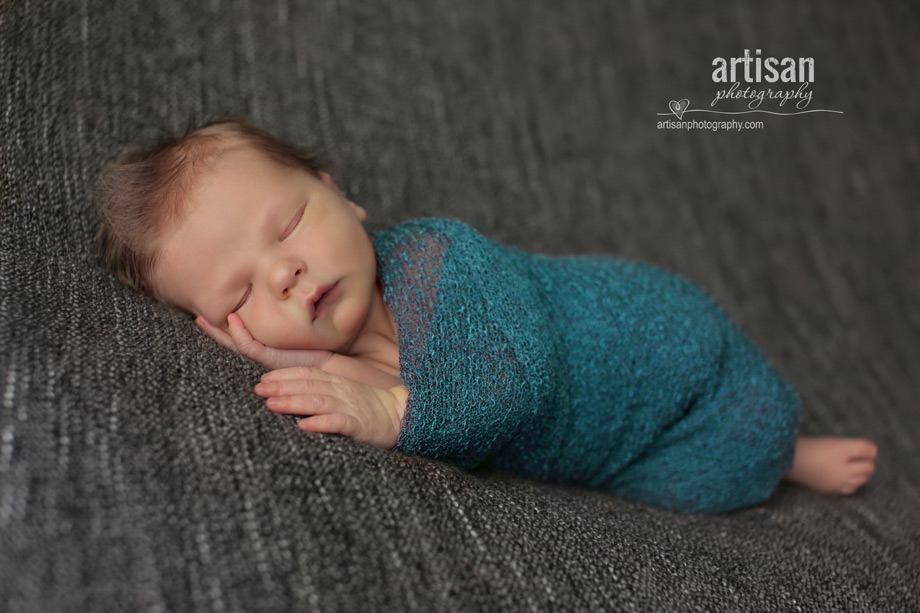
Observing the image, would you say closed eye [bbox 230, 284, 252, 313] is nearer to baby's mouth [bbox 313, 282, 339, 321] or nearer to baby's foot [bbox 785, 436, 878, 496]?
baby's mouth [bbox 313, 282, 339, 321]

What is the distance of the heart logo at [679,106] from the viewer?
163 cm

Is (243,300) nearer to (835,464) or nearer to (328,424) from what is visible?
(328,424)

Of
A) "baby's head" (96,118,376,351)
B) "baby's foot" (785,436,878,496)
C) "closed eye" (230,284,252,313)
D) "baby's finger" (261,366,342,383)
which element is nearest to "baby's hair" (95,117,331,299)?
"baby's head" (96,118,376,351)

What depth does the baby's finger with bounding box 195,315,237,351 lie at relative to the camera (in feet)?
2.85

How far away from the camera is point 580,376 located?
0.97 m

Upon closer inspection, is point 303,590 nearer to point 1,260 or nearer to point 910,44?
point 1,260

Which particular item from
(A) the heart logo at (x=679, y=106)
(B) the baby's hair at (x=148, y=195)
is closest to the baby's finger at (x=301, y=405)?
(B) the baby's hair at (x=148, y=195)

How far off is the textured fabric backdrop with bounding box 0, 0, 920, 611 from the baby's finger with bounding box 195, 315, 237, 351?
4 centimetres

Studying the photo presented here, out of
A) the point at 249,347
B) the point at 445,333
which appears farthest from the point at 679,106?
the point at 249,347

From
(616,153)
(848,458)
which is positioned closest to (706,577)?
(848,458)

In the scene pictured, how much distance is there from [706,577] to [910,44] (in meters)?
1.54

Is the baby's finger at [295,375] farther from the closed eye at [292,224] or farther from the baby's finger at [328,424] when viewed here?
the closed eye at [292,224]

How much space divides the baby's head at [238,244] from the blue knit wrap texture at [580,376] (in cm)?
8

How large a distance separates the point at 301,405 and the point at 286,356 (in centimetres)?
15
